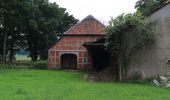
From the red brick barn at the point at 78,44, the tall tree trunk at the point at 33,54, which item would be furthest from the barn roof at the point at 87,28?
the tall tree trunk at the point at 33,54

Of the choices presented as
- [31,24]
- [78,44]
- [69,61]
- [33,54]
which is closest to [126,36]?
[78,44]

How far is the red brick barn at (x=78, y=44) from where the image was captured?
51031 mm

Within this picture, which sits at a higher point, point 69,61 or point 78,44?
point 78,44

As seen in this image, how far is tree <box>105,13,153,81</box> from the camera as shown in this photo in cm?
2661

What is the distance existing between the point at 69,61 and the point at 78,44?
2.81m

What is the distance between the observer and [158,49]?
27500 mm

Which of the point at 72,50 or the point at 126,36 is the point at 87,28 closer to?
the point at 72,50

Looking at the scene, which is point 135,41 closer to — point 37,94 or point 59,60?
point 37,94

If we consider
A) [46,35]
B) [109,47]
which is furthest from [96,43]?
[46,35]

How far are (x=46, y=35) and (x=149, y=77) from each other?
38564mm

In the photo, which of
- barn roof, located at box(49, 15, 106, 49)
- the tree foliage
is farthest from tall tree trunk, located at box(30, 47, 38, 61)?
barn roof, located at box(49, 15, 106, 49)

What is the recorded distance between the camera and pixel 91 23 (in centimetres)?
5128

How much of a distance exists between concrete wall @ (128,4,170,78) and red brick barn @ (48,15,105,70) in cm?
2307

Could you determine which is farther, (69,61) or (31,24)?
(31,24)
